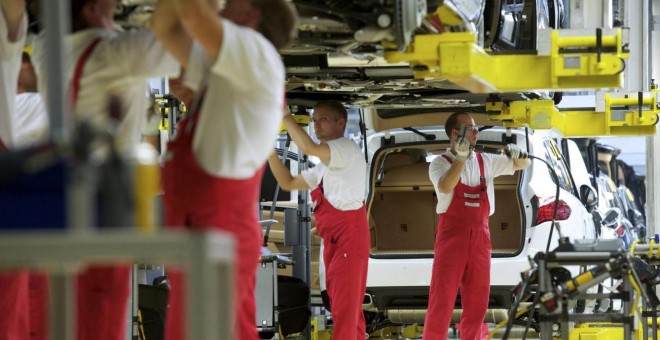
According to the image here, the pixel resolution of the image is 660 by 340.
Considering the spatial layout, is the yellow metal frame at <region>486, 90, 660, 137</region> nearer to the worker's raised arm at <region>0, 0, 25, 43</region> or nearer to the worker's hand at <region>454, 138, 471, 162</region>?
the worker's hand at <region>454, 138, 471, 162</region>

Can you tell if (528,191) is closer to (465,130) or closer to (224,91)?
(465,130)

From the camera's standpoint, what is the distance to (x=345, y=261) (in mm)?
7992

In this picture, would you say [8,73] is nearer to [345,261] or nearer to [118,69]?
[118,69]

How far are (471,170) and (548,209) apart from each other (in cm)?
69

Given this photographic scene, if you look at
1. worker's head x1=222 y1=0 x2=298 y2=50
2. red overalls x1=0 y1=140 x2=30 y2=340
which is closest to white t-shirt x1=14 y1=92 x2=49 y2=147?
red overalls x1=0 y1=140 x2=30 y2=340

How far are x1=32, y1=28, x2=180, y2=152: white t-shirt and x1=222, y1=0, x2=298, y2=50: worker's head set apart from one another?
0.30m

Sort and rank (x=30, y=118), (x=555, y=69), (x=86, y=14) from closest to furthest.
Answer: (x=86, y=14), (x=30, y=118), (x=555, y=69)

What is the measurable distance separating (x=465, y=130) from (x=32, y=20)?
3.91 meters

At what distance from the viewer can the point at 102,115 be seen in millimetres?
4246

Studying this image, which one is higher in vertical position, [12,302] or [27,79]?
[27,79]

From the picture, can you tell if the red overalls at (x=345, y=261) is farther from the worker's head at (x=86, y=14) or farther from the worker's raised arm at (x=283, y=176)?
the worker's head at (x=86, y=14)

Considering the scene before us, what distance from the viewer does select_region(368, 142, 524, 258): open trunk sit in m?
9.94

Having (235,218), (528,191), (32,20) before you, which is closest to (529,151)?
(528,191)

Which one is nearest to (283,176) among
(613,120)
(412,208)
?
(412,208)
